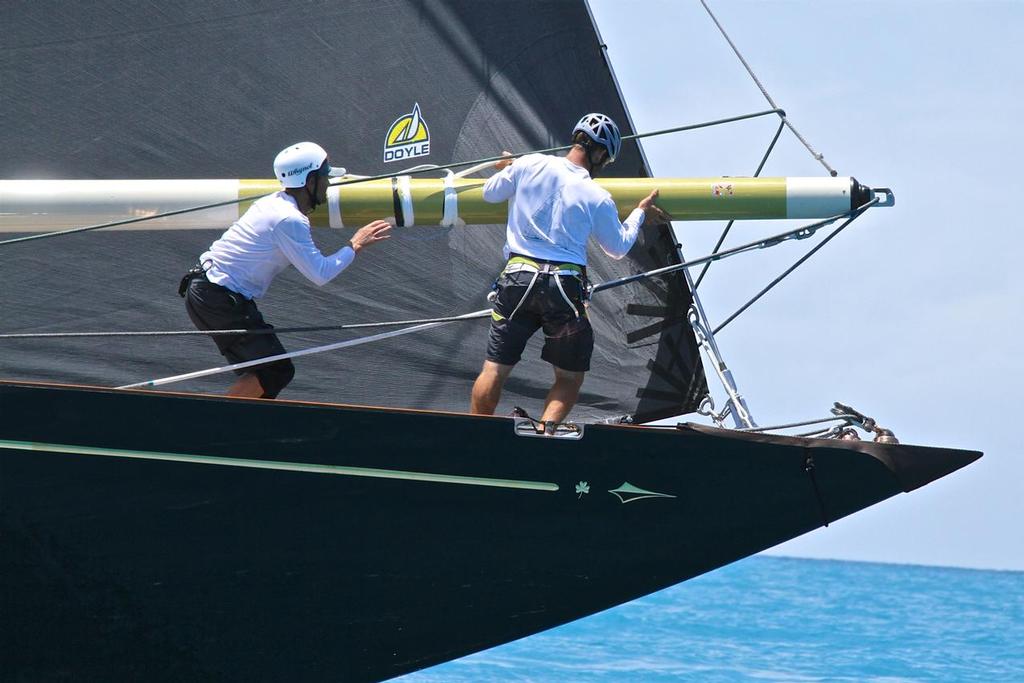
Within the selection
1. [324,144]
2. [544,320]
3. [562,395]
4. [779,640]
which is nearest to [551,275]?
[544,320]

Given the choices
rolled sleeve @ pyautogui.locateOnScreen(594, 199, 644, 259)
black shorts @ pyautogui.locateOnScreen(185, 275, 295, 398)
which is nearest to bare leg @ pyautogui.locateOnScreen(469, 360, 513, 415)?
rolled sleeve @ pyautogui.locateOnScreen(594, 199, 644, 259)

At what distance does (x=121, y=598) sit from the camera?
4883 millimetres

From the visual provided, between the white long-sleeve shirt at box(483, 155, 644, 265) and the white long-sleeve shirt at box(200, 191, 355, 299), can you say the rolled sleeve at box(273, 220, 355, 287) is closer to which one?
the white long-sleeve shirt at box(200, 191, 355, 299)

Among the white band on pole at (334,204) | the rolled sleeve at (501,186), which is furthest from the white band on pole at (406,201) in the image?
the rolled sleeve at (501,186)

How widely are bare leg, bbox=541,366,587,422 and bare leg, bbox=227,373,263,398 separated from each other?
1139mm

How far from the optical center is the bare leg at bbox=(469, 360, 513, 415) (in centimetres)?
517

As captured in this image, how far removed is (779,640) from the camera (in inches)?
480

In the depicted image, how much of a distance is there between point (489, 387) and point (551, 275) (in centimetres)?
48

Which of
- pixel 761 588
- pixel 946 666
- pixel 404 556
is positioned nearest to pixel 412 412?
pixel 404 556

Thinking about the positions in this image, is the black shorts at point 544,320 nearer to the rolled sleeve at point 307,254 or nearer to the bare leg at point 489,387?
the bare leg at point 489,387

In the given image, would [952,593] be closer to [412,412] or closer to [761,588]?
[761,588]

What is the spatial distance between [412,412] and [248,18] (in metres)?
2.24

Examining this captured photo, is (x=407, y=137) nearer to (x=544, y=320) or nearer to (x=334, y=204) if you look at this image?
(x=334, y=204)

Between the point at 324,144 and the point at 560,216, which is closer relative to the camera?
the point at 560,216
